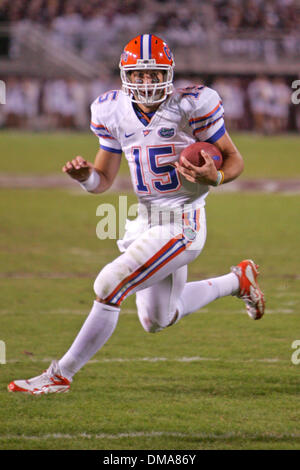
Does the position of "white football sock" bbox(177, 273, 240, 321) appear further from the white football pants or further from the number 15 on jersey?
the number 15 on jersey

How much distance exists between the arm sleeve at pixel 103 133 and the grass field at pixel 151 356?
3.60 ft

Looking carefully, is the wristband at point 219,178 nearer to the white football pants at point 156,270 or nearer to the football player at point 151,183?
the football player at point 151,183

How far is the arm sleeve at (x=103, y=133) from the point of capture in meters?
4.04

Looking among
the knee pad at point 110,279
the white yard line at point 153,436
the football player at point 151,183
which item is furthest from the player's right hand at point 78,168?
the white yard line at point 153,436

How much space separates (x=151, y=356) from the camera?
4355mm

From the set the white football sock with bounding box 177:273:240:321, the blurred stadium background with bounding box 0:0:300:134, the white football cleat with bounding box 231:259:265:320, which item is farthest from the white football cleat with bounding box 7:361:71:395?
the blurred stadium background with bounding box 0:0:300:134

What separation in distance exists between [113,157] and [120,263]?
0.74 meters

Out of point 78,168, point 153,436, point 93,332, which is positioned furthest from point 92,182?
point 153,436

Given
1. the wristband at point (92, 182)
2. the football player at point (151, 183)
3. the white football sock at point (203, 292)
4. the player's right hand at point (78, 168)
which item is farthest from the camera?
the white football sock at point (203, 292)

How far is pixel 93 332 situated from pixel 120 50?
779 inches

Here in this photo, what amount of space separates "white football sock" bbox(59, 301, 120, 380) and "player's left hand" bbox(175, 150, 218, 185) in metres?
0.66

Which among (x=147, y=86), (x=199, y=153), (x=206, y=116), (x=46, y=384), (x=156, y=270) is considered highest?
(x=147, y=86)

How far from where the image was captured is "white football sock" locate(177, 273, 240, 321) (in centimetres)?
416

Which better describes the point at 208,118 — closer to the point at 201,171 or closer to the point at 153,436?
the point at 201,171
